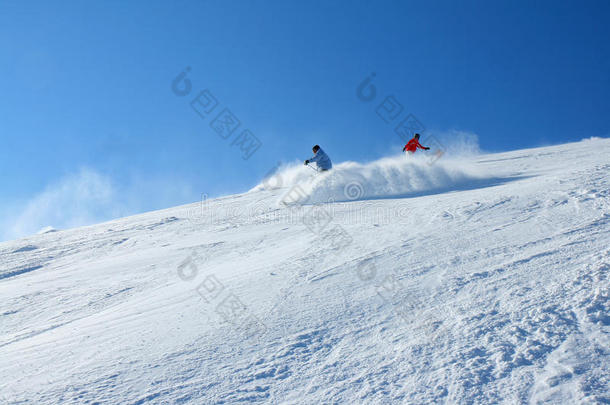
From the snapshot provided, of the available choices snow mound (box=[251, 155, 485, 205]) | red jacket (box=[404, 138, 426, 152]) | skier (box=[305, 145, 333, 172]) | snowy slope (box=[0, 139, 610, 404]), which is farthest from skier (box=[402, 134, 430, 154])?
snowy slope (box=[0, 139, 610, 404])

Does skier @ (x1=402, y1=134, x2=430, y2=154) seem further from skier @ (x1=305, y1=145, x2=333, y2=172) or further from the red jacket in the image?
skier @ (x1=305, y1=145, x2=333, y2=172)

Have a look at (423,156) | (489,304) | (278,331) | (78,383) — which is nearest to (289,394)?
(278,331)

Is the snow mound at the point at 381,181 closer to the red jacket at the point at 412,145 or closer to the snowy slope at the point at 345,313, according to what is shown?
the red jacket at the point at 412,145

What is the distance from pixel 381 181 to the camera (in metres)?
13.7

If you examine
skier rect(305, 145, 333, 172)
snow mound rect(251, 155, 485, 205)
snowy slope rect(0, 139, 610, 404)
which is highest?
skier rect(305, 145, 333, 172)

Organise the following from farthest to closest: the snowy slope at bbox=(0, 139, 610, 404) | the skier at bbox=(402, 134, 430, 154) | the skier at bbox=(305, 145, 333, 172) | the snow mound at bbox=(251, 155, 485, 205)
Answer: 1. the skier at bbox=(402, 134, 430, 154)
2. the skier at bbox=(305, 145, 333, 172)
3. the snow mound at bbox=(251, 155, 485, 205)
4. the snowy slope at bbox=(0, 139, 610, 404)

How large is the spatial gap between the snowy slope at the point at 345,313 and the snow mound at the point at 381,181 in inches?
150

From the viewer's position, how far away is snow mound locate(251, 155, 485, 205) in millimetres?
12852

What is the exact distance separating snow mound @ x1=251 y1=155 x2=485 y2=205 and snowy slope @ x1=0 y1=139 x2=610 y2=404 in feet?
12.5

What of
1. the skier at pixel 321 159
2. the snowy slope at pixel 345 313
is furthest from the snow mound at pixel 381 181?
the snowy slope at pixel 345 313

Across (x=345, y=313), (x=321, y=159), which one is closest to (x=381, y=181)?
(x=321, y=159)

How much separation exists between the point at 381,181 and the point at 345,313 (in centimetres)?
965

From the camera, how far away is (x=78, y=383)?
359 centimetres

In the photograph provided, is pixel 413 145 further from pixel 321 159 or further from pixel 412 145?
pixel 321 159
